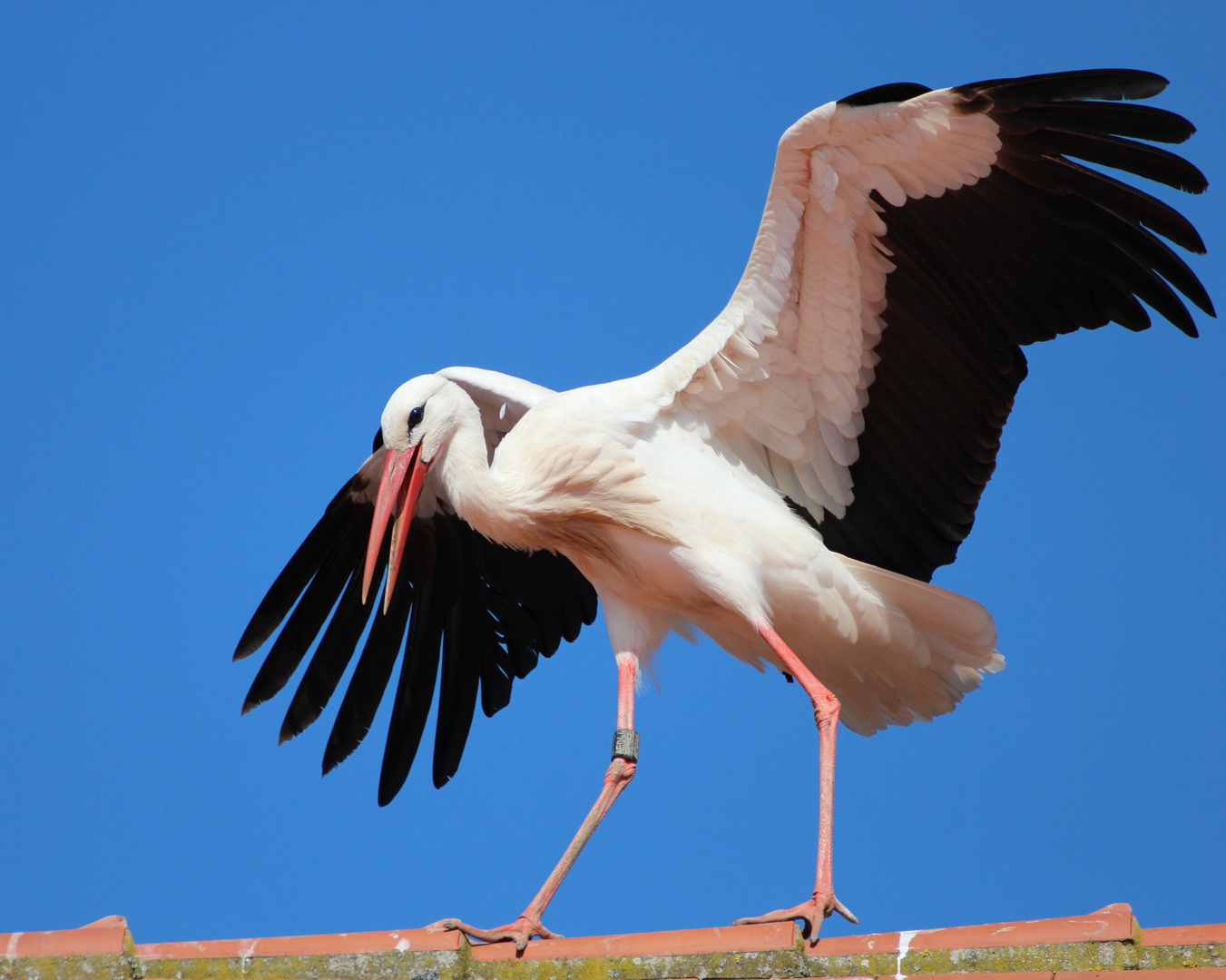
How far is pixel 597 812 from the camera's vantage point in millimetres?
4316

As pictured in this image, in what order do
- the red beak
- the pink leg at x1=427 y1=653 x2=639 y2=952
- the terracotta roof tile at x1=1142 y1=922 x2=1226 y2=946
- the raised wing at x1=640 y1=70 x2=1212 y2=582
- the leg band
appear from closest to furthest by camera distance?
the terracotta roof tile at x1=1142 y1=922 x2=1226 y2=946 < the pink leg at x1=427 y1=653 x2=639 y2=952 < the raised wing at x1=640 y1=70 x2=1212 y2=582 < the leg band < the red beak

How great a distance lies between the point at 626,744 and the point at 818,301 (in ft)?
5.22

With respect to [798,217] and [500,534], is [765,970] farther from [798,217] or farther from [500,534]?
[798,217]

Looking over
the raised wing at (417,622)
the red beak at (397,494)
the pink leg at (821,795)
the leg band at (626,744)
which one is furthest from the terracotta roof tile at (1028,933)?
the raised wing at (417,622)

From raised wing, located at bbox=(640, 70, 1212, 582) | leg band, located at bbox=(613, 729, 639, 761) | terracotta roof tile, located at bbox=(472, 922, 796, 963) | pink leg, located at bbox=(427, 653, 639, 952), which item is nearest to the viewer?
terracotta roof tile, located at bbox=(472, 922, 796, 963)

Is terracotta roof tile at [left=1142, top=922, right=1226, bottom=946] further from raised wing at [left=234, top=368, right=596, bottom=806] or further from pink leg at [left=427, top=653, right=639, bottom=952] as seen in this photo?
raised wing at [left=234, top=368, right=596, bottom=806]

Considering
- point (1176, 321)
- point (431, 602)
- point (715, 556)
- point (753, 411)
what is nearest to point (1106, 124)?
point (1176, 321)

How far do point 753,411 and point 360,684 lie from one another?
2107 mm

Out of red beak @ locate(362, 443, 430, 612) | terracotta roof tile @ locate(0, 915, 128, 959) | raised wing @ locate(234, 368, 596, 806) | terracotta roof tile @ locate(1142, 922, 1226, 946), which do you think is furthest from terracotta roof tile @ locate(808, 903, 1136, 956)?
raised wing @ locate(234, 368, 596, 806)

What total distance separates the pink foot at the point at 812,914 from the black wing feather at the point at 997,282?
1395 millimetres

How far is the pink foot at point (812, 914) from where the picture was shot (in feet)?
11.7

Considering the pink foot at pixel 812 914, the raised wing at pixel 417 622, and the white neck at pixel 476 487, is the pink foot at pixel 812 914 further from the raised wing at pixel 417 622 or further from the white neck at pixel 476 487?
the raised wing at pixel 417 622

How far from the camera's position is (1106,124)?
3965mm

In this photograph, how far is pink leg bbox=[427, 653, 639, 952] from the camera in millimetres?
3664
